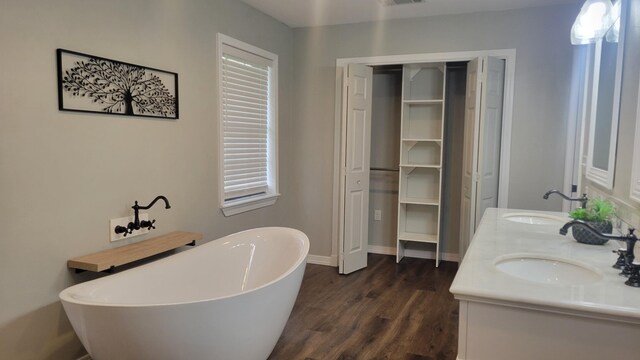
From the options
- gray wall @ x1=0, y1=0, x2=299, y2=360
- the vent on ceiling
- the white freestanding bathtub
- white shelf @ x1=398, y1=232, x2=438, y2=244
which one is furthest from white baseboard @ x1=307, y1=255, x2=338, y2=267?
the vent on ceiling

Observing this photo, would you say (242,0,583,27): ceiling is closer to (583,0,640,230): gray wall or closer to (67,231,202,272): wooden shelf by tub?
(583,0,640,230): gray wall

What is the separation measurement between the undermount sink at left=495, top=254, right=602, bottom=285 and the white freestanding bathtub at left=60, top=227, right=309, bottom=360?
43.9 inches

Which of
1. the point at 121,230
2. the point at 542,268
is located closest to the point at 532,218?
the point at 542,268

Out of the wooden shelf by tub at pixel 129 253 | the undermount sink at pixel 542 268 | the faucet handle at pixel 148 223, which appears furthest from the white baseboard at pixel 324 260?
the undermount sink at pixel 542 268

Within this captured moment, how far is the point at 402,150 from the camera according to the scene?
4.77 m

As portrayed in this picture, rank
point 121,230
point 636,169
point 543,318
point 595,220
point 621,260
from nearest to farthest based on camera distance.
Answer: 1. point 543,318
2. point 621,260
3. point 636,169
4. point 595,220
5. point 121,230

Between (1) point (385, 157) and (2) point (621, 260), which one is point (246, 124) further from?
(2) point (621, 260)

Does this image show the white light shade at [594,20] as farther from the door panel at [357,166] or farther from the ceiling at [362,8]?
the door panel at [357,166]

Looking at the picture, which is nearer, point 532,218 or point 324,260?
point 532,218

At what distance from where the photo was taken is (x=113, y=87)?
99.5 inches

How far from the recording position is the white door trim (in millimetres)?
4016

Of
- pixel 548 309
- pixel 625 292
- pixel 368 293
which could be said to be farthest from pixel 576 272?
pixel 368 293

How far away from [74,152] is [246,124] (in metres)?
1.76

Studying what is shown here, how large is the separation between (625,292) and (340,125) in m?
3.43
